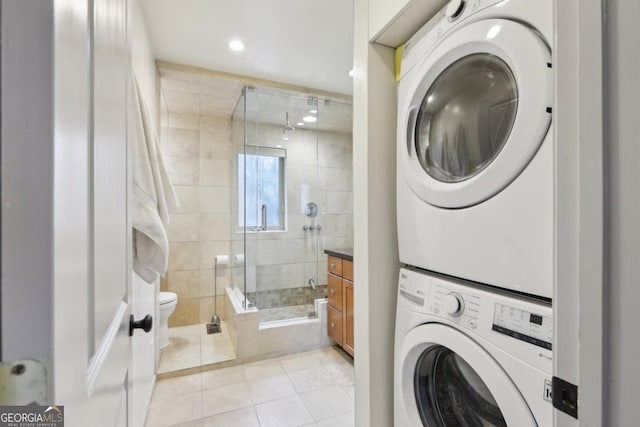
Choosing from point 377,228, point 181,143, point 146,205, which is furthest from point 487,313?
point 181,143

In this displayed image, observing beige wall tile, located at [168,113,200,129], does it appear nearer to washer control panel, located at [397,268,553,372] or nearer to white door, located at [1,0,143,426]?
white door, located at [1,0,143,426]

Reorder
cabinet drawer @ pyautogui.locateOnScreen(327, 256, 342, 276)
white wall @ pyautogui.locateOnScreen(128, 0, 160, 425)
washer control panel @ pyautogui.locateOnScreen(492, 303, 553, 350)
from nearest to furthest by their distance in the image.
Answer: washer control panel @ pyautogui.locateOnScreen(492, 303, 553, 350)
white wall @ pyautogui.locateOnScreen(128, 0, 160, 425)
cabinet drawer @ pyautogui.locateOnScreen(327, 256, 342, 276)

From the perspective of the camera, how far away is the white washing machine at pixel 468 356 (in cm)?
64

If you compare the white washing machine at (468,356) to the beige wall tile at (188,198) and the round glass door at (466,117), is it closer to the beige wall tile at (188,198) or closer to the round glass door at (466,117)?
the round glass door at (466,117)

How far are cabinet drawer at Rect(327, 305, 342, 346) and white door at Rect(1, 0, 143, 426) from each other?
6.64 feet

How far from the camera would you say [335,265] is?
247 centimetres

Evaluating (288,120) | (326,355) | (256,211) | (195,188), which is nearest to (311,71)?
(288,120)

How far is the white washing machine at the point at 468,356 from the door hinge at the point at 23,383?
831mm

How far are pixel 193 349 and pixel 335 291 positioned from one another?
1.37 meters

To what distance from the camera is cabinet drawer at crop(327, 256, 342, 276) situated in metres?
2.39

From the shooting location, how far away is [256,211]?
310 cm
